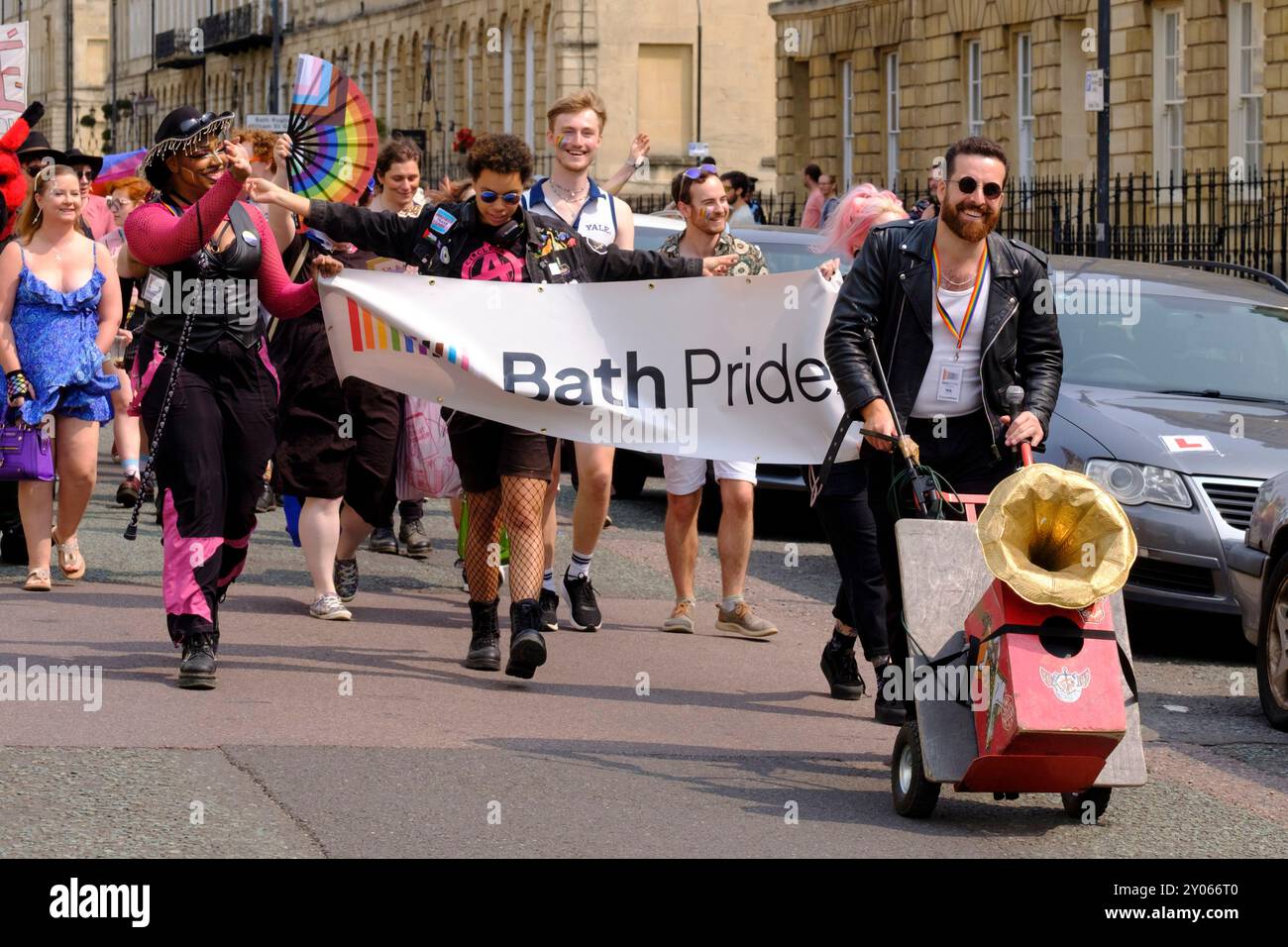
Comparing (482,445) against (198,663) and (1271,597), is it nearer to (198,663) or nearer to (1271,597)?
(198,663)

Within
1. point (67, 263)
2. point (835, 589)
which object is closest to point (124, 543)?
point (67, 263)

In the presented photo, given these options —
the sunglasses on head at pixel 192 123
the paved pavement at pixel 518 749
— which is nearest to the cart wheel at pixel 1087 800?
the paved pavement at pixel 518 749

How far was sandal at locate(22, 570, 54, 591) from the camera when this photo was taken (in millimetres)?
11359

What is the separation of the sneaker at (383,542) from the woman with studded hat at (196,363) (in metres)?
4.43

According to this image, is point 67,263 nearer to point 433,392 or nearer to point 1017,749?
point 433,392

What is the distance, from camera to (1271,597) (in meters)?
9.09

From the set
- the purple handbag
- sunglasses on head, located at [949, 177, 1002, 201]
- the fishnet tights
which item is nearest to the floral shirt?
the fishnet tights

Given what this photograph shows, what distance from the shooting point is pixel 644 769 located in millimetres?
7590

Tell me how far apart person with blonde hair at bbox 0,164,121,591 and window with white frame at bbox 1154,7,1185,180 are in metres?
22.8

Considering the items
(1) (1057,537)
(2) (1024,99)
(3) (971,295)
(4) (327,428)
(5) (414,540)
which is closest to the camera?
(1) (1057,537)

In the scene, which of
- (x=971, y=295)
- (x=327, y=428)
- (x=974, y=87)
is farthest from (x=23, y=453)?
(x=974, y=87)

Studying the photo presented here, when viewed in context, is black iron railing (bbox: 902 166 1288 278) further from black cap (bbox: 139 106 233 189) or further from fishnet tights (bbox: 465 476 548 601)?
black cap (bbox: 139 106 233 189)

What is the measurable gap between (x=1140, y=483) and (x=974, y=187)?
3.45 meters

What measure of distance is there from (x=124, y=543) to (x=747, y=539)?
436 cm
